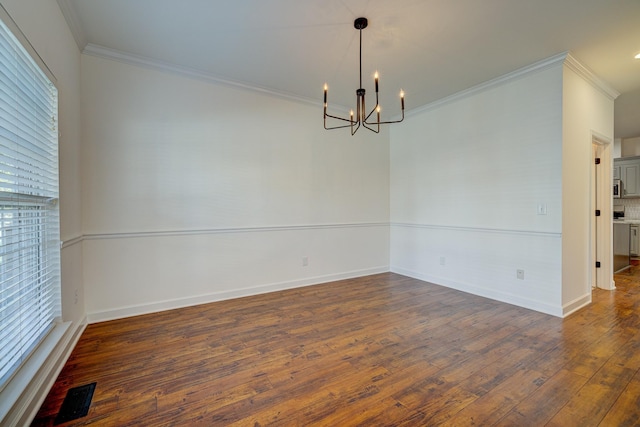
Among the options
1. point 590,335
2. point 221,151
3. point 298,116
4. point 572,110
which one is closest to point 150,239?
point 221,151

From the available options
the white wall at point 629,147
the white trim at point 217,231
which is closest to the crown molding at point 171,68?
the white trim at point 217,231

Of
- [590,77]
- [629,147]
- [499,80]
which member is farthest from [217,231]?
[629,147]

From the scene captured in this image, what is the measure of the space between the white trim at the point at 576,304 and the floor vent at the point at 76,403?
13.3 ft

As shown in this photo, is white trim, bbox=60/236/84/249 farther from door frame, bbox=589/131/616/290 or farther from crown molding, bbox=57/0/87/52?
door frame, bbox=589/131/616/290

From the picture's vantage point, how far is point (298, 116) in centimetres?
404

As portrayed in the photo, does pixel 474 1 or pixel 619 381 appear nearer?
pixel 619 381

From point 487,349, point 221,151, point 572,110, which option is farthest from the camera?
point 221,151

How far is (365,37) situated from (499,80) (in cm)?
186

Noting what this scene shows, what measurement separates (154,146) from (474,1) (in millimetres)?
3171

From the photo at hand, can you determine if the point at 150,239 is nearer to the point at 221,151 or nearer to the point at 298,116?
the point at 221,151

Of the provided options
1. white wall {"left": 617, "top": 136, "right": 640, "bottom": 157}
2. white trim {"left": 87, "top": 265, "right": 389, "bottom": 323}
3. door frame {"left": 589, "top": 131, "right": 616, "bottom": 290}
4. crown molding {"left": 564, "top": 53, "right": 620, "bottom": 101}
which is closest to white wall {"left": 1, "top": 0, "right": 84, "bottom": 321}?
white trim {"left": 87, "top": 265, "right": 389, "bottom": 323}

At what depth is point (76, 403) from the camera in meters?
1.69

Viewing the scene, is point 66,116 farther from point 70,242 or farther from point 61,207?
point 70,242

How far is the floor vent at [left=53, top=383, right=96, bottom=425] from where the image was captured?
5.20ft
